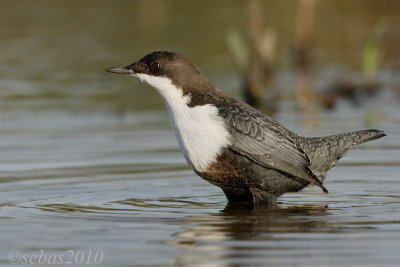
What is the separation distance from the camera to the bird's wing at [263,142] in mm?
8156

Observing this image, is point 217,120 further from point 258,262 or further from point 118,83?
point 118,83

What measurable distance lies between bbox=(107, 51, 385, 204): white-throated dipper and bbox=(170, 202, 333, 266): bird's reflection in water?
28 cm

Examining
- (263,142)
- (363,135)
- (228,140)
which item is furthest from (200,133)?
(363,135)

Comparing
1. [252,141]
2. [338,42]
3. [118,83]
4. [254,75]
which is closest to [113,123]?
[254,75]

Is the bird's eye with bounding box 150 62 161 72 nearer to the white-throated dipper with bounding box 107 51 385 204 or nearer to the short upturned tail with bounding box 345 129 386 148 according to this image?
the white-throated dipper with bounding box 107 51 385 204

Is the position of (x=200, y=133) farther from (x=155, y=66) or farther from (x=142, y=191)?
(x=142, y=191)

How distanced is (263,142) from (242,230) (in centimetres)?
131

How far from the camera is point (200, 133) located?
8023 millimetres

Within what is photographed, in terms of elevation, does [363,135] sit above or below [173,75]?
below

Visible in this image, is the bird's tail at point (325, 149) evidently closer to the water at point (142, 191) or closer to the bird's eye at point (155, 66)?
the water at point (142, 191)

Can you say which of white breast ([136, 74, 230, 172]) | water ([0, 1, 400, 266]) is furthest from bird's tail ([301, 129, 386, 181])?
white breast ([136, 74, 230, 172])

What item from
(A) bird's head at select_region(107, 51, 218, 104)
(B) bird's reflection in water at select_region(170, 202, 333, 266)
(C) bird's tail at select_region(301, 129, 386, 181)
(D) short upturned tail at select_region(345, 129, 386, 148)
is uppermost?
(A) bird's head at select_region(107, 51, 218, 104)

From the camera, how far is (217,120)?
8086 millimetres

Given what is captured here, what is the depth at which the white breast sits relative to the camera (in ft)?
26.4
